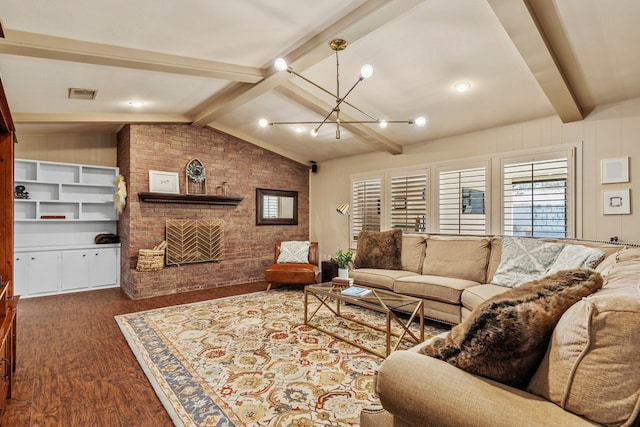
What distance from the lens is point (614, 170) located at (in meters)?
3.46

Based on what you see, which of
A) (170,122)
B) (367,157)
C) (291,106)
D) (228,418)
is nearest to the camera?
(228,418)

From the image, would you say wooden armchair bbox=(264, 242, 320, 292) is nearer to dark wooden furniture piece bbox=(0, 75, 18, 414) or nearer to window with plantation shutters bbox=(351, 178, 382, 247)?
window with plantation shutters bbox=(351, 178, 382, 247)

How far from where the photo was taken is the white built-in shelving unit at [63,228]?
500 cm

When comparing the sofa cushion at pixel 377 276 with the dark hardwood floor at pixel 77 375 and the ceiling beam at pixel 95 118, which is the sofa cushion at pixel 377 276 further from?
the ceiling beam at pixel 95 118

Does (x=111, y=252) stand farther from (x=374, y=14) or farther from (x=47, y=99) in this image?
(x=374, y=14)

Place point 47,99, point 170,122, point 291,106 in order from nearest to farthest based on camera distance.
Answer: point 47,99 < point 291,106 < point 170,122

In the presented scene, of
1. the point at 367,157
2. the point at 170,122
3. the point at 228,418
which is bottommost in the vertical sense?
the point at 228,418

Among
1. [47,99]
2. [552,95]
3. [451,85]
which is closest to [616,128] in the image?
[552,95]

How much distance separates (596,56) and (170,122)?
543 centimetres

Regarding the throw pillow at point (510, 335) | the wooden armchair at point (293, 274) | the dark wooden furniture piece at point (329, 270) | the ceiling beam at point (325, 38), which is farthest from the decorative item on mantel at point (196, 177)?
the throw pillow at point (510, 335)

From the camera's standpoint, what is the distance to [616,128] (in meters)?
3.46

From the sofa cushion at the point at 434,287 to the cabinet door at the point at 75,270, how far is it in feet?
16.4

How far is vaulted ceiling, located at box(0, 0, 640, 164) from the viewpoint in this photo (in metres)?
2.49

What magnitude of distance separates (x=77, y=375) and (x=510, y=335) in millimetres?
3009
